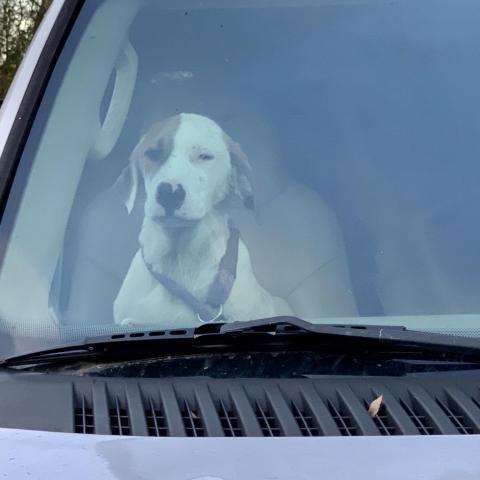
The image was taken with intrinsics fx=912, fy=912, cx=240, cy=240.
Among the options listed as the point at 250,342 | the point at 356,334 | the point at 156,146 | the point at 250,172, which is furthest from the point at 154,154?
the point at 356,334

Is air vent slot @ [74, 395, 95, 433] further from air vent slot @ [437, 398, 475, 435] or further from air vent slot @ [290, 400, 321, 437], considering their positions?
air vent slot @ [437, 398, 475, 435]

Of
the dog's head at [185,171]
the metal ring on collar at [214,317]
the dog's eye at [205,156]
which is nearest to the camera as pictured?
the metal ring on collar at [214,317]

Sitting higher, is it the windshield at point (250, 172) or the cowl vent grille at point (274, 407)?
the windshield at point (250, 172)

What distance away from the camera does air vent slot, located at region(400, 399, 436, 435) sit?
1.62 m

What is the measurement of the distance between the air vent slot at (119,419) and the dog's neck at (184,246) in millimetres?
440

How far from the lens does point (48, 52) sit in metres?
2.26

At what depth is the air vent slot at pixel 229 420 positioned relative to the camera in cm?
158

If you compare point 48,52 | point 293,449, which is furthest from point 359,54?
point 293,449

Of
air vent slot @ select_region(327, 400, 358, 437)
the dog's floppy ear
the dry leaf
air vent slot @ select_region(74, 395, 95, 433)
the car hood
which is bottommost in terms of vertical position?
the car hood

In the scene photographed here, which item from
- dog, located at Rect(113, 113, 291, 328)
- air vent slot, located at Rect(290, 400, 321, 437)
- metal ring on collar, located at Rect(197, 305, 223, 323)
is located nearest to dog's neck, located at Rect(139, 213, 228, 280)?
dog, located at Rect(113, 113, 291, 328)

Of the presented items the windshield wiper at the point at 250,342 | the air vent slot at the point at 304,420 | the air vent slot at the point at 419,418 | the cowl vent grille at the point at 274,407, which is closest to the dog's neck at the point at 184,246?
the windshield wiper at the point at 250,342

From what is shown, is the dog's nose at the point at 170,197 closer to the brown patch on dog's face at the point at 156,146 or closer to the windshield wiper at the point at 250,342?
the brown patch on dog's face at the point at 156,146

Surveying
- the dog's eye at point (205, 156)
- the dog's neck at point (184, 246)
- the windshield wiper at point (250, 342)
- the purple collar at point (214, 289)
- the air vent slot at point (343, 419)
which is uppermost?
the dog's eye at point (205, 156)

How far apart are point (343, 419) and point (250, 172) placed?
2.63 ft
